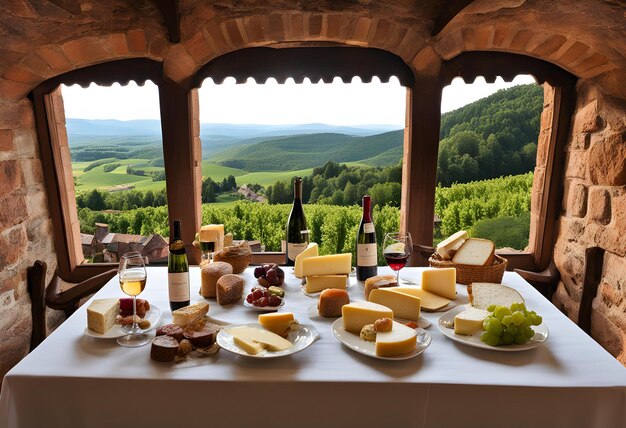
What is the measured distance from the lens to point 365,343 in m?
1.40

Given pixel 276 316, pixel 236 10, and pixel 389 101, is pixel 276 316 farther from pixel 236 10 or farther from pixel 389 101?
pixel 389 101

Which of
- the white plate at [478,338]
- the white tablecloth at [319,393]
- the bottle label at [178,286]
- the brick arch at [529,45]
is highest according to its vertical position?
the brick arch at [529,45]

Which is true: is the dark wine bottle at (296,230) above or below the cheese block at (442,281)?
above

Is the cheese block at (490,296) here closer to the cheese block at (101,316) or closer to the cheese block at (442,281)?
the cheese block at (442,281)

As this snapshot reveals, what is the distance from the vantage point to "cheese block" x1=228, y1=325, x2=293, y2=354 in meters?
1.35

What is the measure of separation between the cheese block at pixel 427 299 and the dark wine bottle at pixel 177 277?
0.72 meters

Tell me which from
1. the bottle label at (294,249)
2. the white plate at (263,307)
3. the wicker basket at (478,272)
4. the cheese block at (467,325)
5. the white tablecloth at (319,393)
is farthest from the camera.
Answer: the bottle label at (294,249)

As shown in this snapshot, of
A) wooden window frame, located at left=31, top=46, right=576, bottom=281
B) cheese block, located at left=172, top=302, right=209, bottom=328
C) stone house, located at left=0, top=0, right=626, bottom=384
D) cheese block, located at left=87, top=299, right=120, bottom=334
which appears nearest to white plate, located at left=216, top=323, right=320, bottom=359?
cheese block, located at left=172, top=302, right=209, bottom=328

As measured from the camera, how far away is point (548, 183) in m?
2.93

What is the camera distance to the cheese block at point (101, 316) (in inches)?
58.9

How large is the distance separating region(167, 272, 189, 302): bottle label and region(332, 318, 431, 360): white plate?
54cm

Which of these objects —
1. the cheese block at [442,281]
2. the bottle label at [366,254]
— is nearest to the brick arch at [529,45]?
the bottle label at [366,254]

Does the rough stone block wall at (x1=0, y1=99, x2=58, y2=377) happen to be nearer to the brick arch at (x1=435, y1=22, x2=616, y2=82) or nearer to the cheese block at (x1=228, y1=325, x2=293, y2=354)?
the cheese block at (x1=228, y1=325, x2=293, y2=354)

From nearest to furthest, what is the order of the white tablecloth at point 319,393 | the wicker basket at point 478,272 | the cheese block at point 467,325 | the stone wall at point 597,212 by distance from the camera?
the white tablecloth at point 319,393 < the cheese block at point 467,325 < the wicker basket at point 478,272 < the stone wall at point 597,212
